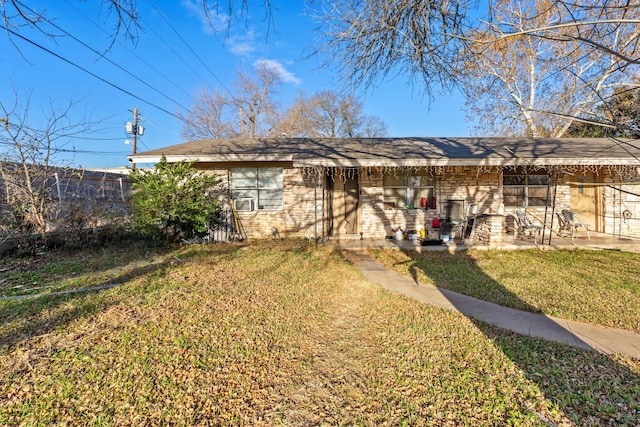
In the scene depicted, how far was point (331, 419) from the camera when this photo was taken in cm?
201

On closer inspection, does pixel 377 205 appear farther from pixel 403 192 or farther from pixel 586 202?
pixel 586 202

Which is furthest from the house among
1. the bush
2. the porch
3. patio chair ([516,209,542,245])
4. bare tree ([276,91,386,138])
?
bare tree ([276,91,386,138])

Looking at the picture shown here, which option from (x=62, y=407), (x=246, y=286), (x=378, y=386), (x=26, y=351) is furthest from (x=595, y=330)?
(x=26, y=351)

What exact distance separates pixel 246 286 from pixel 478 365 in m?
3.26

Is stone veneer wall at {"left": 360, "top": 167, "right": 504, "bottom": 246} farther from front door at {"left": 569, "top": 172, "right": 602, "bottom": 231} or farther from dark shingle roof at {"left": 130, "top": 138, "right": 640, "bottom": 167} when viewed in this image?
front door at {"left": 569, "top": 172, "right": 602, "bottom": 231}

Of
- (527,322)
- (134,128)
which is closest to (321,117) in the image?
(134,128)

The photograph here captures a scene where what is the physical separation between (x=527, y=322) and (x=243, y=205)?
7.42 m

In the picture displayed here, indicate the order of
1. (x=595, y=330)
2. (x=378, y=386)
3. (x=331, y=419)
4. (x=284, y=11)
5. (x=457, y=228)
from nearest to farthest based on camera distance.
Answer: (x=331, y=419) → (x=378, y=386) → (x=284, y=11) → (x=595, y=330) → (x=457, y=228)

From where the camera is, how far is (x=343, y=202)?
926 cm

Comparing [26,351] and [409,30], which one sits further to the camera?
[409,30]

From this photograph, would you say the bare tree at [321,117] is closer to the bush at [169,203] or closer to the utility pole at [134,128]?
the utility pole at [134,128]

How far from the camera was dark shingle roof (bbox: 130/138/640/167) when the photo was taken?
721cm

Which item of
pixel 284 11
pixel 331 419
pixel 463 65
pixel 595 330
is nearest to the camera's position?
pixel 331 419

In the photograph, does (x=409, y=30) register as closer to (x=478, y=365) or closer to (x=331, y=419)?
(x=478, y=365)
